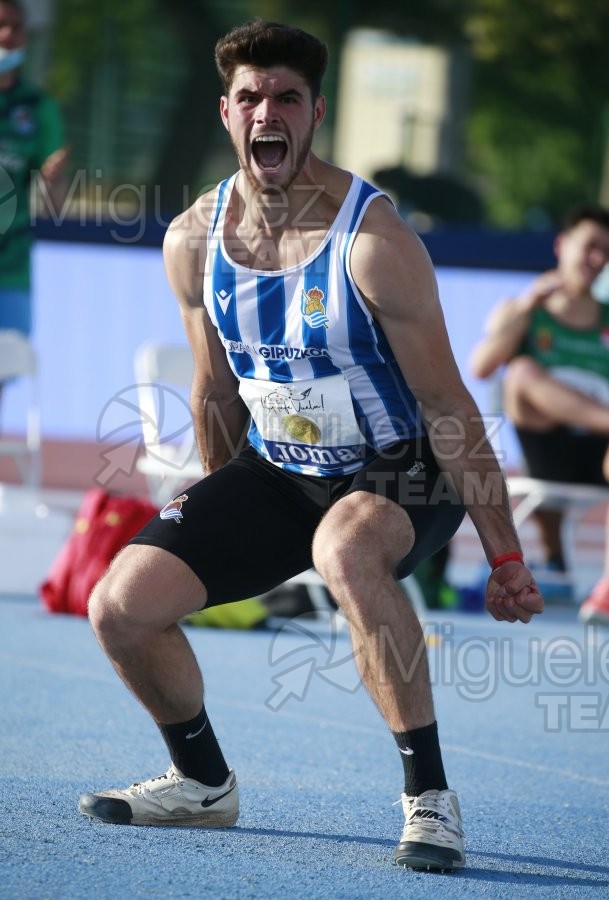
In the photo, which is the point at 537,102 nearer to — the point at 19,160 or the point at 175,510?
the point at 19,160

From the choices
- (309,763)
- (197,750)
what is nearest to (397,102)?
(309,763)

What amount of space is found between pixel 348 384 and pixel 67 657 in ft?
9.06

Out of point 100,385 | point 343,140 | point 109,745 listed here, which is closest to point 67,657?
point 109,745

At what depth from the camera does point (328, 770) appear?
177 inches

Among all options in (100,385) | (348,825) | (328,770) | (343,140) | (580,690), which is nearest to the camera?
(348,825)

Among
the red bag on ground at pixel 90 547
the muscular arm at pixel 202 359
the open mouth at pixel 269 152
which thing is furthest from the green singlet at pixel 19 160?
the open mouth at pixel 269 152

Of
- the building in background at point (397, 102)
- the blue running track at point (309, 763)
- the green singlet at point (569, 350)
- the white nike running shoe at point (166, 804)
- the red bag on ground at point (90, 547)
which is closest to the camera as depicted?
the blue running track at point (309, 763)

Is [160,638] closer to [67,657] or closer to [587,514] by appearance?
[67,657]

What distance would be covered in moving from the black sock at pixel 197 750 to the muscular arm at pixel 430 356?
0.82m

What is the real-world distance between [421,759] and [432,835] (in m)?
0.17

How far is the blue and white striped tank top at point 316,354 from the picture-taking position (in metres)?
3.62

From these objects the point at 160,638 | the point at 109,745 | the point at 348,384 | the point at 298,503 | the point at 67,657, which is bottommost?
the point at 67,657

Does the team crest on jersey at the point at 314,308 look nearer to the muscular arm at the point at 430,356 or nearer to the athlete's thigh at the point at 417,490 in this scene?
the muscular arm at the point at 430,356

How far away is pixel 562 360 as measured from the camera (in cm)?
783
